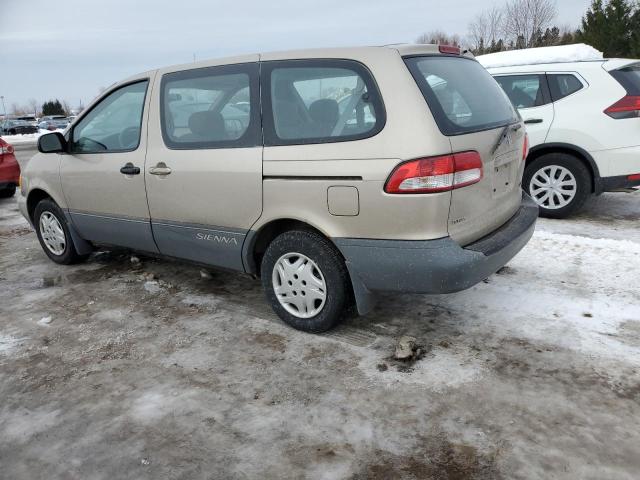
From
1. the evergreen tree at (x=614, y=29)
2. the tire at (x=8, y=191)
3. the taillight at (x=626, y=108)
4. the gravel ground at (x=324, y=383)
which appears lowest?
the gravel ground at (x=324, y=383)

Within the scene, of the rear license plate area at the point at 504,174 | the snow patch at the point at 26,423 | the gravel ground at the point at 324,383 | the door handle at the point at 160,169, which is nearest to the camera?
the gravel ground at the point at 324,383

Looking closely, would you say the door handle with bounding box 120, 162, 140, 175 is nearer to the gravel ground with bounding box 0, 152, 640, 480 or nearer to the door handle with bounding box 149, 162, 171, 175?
the door handle with bounding box 149, 162, 171, 175

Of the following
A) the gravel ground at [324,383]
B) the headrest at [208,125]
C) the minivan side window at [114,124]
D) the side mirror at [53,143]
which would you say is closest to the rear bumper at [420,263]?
the gravel ground at [324,383]

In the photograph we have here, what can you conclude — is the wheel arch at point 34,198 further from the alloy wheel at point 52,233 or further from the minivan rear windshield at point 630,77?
the minivan rear windshield at point 630,77

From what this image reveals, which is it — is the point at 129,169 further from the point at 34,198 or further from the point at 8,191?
the point at 8,191

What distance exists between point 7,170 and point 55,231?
445 centimetres

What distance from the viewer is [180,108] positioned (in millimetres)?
3895

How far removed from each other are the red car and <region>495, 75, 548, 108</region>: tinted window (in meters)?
7.67

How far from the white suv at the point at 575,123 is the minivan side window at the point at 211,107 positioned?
391 centimetres

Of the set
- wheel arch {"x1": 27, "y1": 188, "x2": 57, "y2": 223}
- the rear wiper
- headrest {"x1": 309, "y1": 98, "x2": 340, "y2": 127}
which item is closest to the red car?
wheel arch {"x1": 27, "y1": 188, "x2": 57, "y2": 223}

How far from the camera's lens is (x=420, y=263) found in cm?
293

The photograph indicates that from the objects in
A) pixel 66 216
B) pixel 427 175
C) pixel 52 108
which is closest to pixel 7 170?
pixel 66 216

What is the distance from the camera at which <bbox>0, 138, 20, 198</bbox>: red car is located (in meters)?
8.60

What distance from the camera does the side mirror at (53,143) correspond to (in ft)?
15.1
